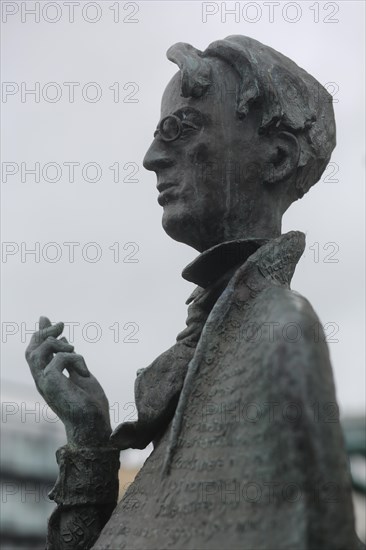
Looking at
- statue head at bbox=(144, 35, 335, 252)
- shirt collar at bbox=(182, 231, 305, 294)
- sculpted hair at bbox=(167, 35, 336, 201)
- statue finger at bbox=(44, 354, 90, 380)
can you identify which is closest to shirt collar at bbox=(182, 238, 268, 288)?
shirt collar at bbox=(182, 231, 305, 294)

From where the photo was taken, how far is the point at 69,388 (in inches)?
177

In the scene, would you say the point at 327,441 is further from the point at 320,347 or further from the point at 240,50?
the point at 240,50

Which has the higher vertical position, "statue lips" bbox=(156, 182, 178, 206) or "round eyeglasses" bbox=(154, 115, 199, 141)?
"round eyeglasses" bbox=(154, 115, 199, 141)

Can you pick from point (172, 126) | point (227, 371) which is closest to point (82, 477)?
point (227, 371)

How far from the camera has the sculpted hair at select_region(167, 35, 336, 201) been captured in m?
4.16

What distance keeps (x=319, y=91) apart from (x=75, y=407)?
1.61 m

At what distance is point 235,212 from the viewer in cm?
416

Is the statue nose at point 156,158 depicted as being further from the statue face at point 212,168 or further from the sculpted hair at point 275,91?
the sculpted hair at point 275,91

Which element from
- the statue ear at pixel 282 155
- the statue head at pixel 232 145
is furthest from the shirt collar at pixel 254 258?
the statue ear at pixel 282 155

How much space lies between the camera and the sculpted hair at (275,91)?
4160 millimetres

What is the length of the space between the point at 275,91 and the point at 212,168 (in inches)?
14.8

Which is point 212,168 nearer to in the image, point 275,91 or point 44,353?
point 275,91

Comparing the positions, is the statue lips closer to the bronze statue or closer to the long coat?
the bronze statue

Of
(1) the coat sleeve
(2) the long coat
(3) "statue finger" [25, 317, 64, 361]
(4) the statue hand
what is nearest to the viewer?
(2) the long coat
